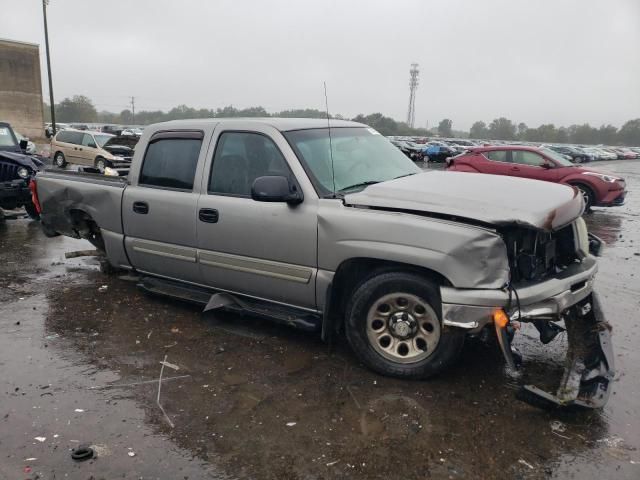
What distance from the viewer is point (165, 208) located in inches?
185

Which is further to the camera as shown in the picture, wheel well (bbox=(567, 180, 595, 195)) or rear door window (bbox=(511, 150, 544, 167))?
rear door window (bbox=(511, 150, 544, 167))

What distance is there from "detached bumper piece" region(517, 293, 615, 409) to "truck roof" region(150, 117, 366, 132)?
2.51 m

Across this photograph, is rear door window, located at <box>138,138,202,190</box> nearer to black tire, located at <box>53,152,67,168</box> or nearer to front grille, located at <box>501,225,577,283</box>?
front grille, located at <box>501,225,577,283</box>

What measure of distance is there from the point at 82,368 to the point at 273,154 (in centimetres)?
220

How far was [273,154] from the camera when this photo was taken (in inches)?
165

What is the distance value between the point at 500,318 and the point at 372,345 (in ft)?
3.23

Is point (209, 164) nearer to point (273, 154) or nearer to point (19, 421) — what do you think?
point (273, 154)

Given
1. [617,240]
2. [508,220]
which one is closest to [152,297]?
[508,220]

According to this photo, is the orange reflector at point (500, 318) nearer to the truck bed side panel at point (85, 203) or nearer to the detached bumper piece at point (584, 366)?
the detached bumper piece at point (584, 366)

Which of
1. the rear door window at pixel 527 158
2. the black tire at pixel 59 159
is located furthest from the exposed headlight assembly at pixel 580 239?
the black tire at pixel 59 159

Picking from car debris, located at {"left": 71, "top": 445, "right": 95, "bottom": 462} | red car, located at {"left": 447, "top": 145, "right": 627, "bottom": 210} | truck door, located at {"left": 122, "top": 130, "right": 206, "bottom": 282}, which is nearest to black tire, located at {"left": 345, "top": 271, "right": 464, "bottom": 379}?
truck door, located at {"left": 122, "top": 130, "right": 206, "bottom": 282}

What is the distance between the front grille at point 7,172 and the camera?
881 cm

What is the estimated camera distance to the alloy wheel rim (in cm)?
361

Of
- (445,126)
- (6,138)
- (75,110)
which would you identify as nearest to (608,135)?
(445,126)
